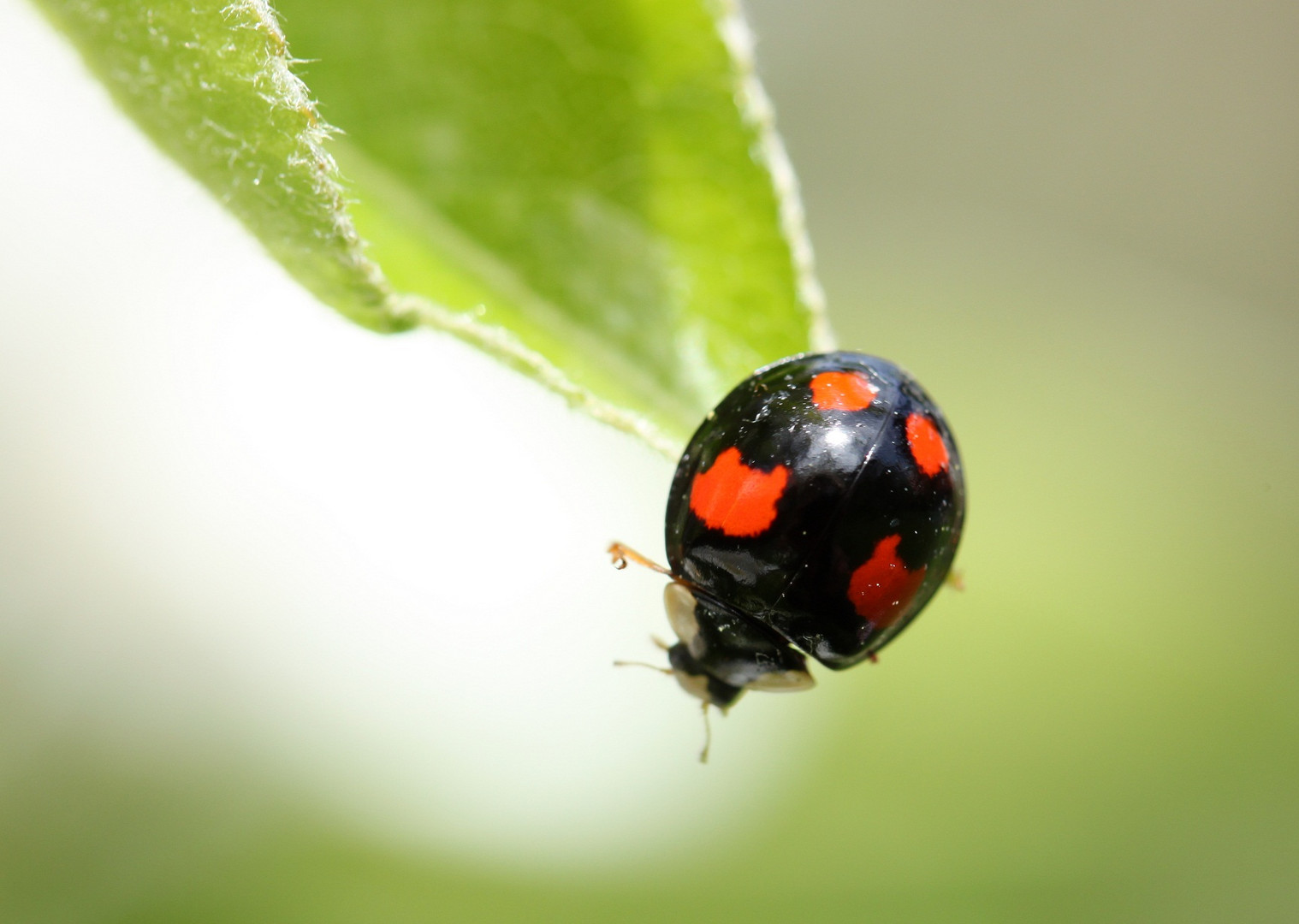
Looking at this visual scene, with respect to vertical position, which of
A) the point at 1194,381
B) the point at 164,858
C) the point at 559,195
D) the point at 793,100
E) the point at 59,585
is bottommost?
the point at 164,858

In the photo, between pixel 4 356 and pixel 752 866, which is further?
pixel 752 866

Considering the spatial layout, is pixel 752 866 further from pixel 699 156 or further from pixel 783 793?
pixel 699 156

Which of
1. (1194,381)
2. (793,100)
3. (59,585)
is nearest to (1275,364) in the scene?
(1194,381)

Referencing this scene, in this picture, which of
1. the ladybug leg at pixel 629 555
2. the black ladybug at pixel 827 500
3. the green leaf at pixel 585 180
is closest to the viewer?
the green leaf at pixel 585 180

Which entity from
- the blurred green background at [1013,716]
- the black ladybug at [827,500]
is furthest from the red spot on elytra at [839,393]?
the blurred green background at [1013,716]

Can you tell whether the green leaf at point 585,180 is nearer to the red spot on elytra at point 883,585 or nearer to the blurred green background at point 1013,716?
the red spot on elytra at point 883,585

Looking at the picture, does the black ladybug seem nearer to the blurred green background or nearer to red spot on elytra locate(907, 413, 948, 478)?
red spot on elytra locate(907, 413, 948, 478)

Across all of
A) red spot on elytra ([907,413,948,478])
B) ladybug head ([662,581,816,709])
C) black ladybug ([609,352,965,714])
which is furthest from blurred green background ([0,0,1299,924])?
red spot on elytra ([907,413,948,478])
